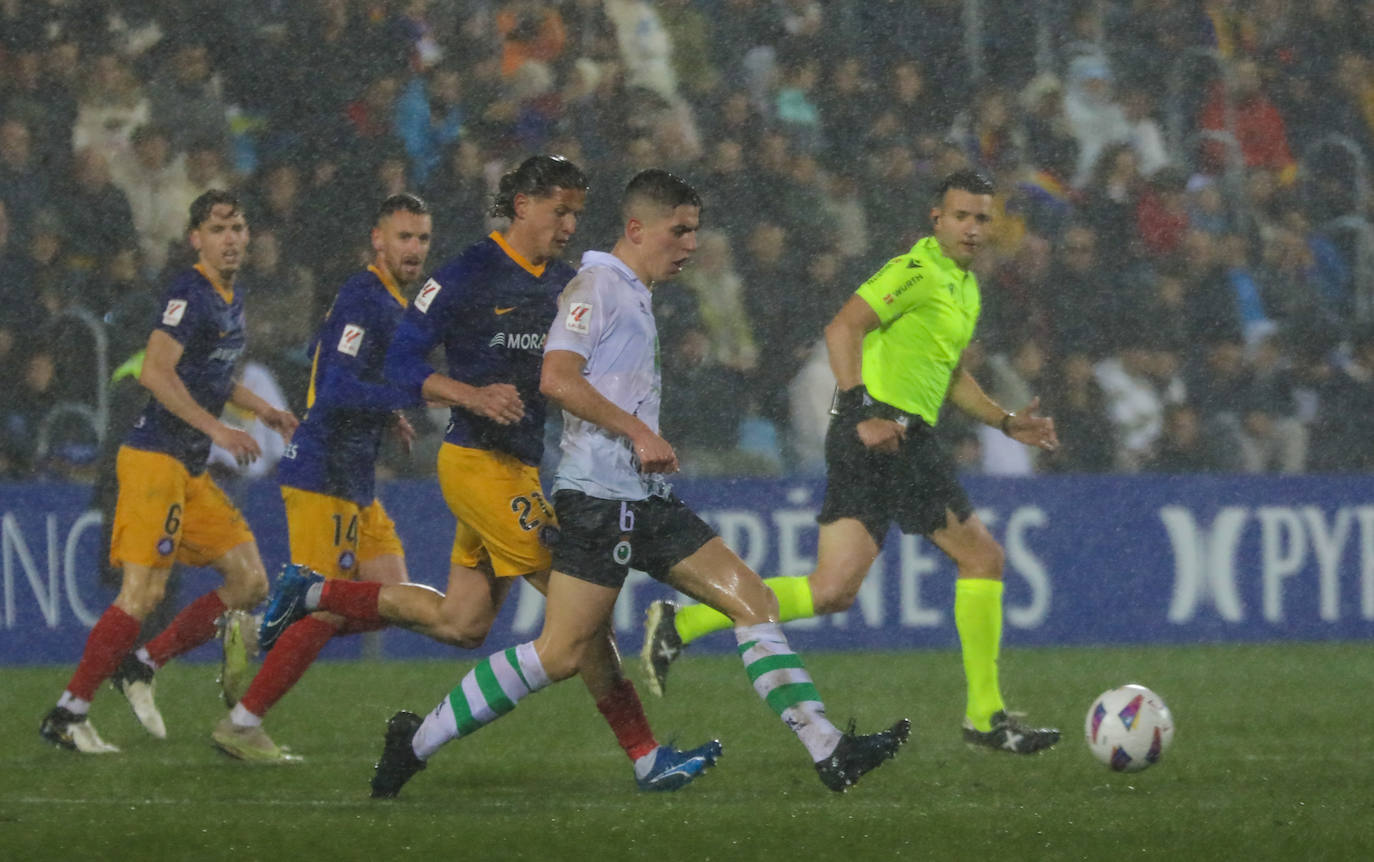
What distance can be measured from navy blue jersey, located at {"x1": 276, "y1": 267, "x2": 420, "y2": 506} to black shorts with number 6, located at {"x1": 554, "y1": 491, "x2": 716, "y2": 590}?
164 cm

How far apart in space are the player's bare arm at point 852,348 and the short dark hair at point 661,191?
149 centimetres

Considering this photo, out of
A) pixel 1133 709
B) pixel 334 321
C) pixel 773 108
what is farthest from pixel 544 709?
pixel 773 108

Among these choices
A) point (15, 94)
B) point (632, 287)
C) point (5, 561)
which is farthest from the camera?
point (15, 94)

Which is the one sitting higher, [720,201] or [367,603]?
[720,201]

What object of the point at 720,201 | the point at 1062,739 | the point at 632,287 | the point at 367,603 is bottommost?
the point at 1062,739

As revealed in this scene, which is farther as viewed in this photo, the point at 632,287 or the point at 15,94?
the point at 15,94

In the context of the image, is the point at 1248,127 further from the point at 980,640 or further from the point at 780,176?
the point at 980,640

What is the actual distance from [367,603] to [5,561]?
467 cm

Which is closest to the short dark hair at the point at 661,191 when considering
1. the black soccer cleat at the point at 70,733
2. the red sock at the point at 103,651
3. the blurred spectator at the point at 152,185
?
the red sock at the point at 103,651

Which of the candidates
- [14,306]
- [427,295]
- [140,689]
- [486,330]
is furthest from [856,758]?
[14,306]

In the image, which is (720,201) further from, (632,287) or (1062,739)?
(632,287)

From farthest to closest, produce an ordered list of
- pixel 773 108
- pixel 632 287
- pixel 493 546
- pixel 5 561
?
pixel 773 108, pixel 5 561, pixel 493 546, pixel 632 287

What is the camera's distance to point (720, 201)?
12.0 m

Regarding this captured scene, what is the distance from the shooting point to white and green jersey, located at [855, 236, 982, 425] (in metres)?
7.45
